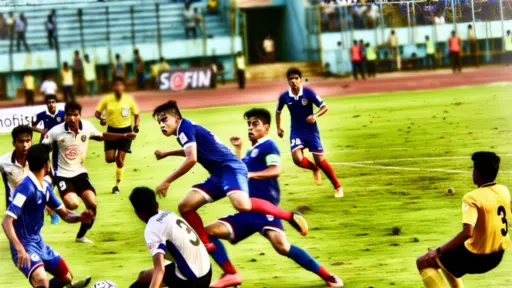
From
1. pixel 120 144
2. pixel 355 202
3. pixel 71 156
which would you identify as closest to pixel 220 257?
pixel 71 156

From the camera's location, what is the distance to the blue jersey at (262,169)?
38.4 feet

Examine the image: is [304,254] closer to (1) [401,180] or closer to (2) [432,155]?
(1) [401,180]

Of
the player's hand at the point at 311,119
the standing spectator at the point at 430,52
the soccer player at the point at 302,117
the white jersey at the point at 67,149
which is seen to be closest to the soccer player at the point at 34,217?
the white jersey at the point at 67,149

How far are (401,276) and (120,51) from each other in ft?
123

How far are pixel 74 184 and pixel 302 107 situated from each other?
4.94 metres

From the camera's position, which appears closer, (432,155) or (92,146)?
(432,155)

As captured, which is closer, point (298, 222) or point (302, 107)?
point (298, 222)

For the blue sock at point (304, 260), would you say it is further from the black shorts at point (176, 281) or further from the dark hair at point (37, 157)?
the dark hair at point (37, 157)

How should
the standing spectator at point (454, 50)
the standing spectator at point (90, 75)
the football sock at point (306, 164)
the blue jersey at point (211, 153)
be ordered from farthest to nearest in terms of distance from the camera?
the standing spectator at point (454, 50)
the standing spectator at point (90, 75)
the football sock at point (306, 164)
the blue jersey at point (211, 153)

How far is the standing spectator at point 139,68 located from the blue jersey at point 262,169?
35337 mm

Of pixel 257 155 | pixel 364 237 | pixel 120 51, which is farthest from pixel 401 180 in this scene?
pixel 120 51

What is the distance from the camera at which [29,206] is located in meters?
9.77

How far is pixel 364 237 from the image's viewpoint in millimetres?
13438

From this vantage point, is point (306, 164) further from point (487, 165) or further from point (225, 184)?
point (487, 165)
